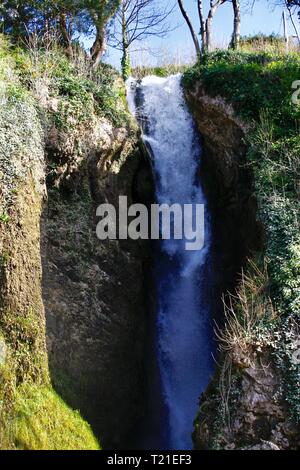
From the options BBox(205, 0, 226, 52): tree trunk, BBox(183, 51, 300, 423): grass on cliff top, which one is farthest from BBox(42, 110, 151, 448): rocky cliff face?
BBox(205, 0, 226, 52): tree trunk

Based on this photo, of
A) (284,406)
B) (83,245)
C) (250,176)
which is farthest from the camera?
(250,176)

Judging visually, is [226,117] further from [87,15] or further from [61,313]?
[61,313]

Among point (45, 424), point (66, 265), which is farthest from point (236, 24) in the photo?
point (45, 424)

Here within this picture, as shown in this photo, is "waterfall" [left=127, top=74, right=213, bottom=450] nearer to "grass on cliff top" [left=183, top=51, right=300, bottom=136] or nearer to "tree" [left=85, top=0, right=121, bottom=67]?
"grass on cliff top" [left=183, top=51, right=300, bottom=136]

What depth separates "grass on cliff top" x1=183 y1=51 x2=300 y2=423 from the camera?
7801 mm

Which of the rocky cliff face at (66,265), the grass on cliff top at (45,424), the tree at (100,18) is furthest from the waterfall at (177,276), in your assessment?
the grass on cliff top at (45,424)

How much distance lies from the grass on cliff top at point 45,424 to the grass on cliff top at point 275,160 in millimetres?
3497

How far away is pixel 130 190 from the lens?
12.6 meters

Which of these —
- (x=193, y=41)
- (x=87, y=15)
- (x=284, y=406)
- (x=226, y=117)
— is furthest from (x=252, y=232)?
(x=193, y=41)

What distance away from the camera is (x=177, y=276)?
12.5 meters

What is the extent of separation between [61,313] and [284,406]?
4.65 m

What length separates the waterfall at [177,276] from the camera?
1100 centimetres

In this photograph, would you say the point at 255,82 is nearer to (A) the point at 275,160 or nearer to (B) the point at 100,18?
(A) the point at 275,160

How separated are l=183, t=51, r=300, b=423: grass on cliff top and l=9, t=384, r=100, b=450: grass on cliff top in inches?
138
